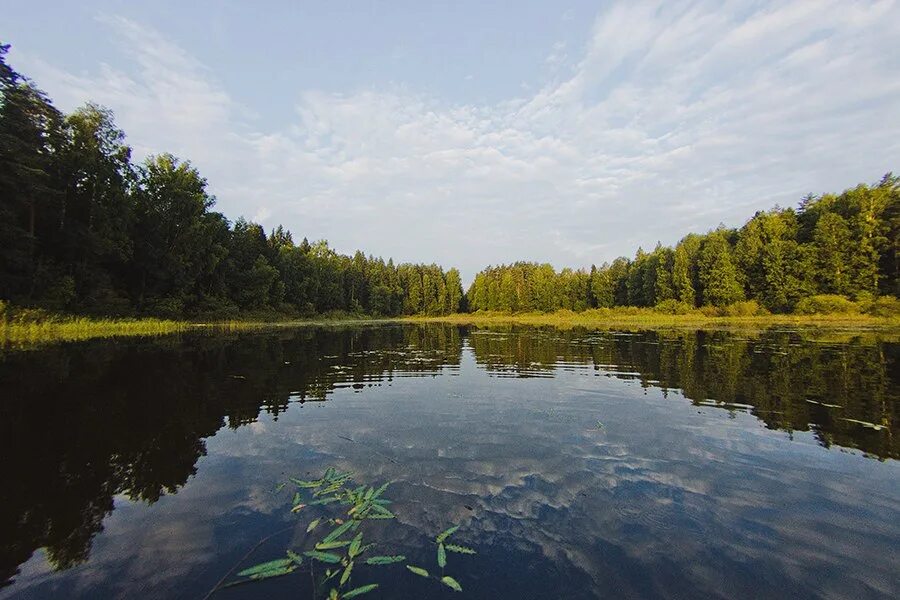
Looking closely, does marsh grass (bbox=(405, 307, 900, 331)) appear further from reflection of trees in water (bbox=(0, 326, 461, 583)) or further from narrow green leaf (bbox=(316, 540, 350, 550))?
narrow green leaf (bbox=(316, 540, 350, 550))

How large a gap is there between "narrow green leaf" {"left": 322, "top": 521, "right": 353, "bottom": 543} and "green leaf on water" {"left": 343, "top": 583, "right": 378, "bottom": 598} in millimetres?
919

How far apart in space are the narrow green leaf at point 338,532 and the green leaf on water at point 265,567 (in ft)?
1.55

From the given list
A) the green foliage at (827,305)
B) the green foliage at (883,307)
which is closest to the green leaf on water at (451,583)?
the green foliage at (883,307)

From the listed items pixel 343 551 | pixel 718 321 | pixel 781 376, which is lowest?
pixel 781 376

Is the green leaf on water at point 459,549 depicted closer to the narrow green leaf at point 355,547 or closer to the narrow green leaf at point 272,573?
the narrow green leaf at point 355,547

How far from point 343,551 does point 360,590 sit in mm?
769

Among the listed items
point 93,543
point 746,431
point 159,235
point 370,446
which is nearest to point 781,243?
point 746,431

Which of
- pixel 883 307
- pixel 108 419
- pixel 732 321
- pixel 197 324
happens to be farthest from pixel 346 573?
pixel 883 307

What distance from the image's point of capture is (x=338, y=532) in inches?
182

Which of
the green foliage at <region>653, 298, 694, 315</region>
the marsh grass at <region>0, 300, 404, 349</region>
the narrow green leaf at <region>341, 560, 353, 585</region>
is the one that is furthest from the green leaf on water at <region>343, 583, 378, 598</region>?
the green foliage at <region>653, 298, 694, 315</region>

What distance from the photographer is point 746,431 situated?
8.75m

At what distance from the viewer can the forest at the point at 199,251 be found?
35.0m

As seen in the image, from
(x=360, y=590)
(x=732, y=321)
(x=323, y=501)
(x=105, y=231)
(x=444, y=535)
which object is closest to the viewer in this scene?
(x=360, y=590)

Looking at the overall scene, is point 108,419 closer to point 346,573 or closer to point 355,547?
point 355,547
